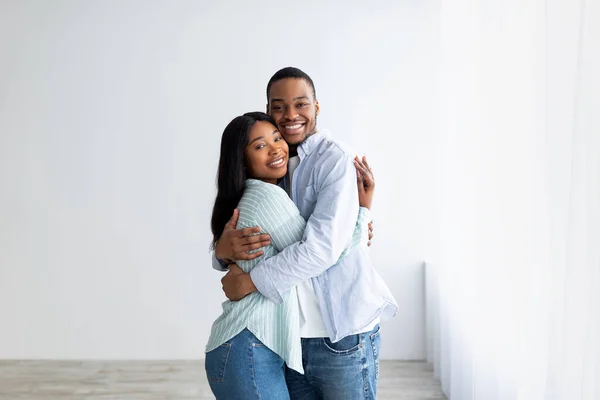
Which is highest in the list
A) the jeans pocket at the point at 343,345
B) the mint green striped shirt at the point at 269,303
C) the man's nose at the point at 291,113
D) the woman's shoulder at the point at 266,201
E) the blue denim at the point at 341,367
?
the man's nose at the point at 291,113

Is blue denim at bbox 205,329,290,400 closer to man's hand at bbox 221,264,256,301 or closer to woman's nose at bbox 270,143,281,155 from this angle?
man's hand at bbox 221,264,256,301

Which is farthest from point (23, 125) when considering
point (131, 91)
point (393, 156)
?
point (393, 156)

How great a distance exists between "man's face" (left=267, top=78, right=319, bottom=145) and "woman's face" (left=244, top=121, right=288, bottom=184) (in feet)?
0.32

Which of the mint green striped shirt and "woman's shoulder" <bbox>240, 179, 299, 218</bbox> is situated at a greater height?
"woman's shoulder" <bbox>240, 179, 299, 218</bbox>

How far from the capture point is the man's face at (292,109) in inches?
76.7

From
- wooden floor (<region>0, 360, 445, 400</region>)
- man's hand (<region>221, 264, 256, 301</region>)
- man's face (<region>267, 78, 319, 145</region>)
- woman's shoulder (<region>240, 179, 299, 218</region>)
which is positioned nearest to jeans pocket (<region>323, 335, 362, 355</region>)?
man's hand (<region>221, 264, 256, 301</region>)

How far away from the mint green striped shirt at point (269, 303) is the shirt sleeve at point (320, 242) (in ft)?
0.12

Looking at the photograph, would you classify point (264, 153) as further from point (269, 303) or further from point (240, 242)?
point (269, 303)

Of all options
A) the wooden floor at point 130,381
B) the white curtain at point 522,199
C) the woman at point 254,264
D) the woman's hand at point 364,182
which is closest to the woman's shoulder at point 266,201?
the woman at point 254,264

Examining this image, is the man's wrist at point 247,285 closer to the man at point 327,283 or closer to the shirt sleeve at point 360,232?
the man at point 327,283

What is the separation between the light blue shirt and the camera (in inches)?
67.1

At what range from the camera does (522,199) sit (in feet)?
7.52

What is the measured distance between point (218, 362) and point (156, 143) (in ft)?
9.72

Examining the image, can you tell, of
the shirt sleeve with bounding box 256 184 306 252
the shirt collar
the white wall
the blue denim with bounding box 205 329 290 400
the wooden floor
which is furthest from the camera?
the white wall
